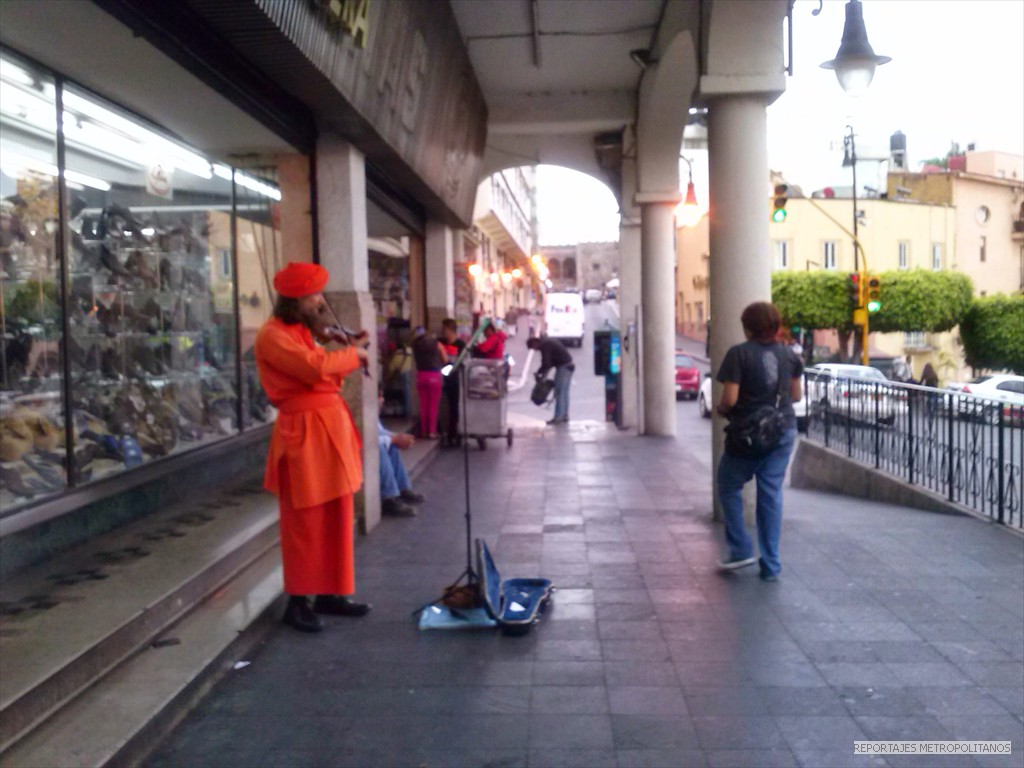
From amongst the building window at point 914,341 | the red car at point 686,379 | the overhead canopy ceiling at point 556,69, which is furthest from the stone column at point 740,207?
the building window at point 914,341

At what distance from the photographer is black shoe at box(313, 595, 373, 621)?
5992 millimetres

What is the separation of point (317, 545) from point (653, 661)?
1804mm

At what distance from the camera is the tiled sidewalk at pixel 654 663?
4266 millimetres

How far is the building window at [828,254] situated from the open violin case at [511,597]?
49341mm

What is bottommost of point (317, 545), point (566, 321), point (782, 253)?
point (317, 545)

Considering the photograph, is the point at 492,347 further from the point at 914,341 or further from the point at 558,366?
the point at 914,341

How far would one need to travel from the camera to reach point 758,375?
6.59 meters

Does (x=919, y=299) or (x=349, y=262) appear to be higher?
(x=919, y=299)

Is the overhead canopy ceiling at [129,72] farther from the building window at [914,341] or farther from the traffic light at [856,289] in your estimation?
the building window at [914,341]

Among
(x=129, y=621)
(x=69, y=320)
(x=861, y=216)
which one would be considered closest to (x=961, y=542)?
(x=129, y=621)

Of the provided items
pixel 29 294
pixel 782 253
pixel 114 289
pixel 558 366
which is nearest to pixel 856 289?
pixel 558 366

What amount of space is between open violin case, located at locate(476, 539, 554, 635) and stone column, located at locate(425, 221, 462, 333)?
981cm

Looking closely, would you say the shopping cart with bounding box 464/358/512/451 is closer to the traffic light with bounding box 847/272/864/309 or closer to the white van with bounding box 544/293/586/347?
the traffic light with bounding box 847/272/864/309

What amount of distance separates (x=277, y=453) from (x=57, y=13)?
2.39 meters
